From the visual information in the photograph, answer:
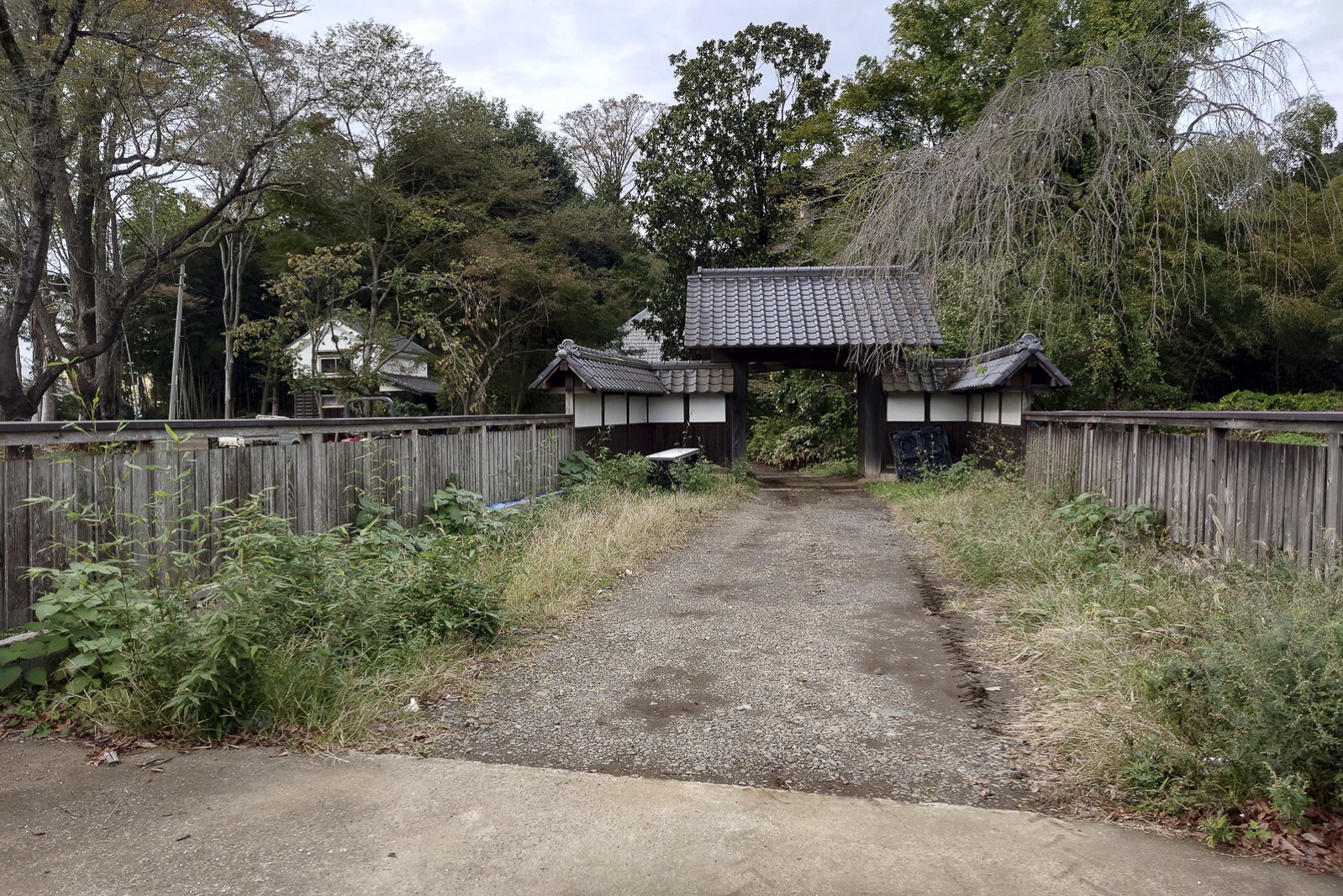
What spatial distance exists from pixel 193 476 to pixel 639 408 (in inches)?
416

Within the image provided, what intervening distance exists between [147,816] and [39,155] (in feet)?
39.6

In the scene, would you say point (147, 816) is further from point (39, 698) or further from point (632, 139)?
point (632, 139)

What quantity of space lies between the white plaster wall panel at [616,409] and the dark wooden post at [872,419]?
4592mm

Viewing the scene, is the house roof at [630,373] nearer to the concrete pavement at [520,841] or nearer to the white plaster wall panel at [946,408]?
the white plaster wall panel at [946,408]

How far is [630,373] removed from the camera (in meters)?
14.3

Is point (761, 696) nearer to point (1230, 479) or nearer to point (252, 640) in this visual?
point (252, 640)

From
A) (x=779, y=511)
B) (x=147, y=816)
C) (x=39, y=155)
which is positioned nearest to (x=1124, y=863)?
(x=147, y=816)

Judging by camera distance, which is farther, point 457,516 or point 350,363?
point 350,363

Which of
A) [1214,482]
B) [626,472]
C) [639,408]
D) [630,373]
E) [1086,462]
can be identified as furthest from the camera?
[639,408]

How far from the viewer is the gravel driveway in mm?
3338

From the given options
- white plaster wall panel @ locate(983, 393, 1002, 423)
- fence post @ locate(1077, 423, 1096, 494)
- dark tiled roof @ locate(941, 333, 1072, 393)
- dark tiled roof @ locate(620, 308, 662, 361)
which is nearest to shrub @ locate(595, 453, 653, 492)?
dark tiled roof @ locate(941, 333, 1072, 393)

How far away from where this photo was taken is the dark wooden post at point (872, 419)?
15156 mm

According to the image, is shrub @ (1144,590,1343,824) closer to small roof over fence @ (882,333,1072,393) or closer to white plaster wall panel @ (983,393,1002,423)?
small roof over fence @ (882,333,1072,393)

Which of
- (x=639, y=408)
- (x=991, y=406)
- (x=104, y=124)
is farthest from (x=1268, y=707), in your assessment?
(x=104, y=124)
